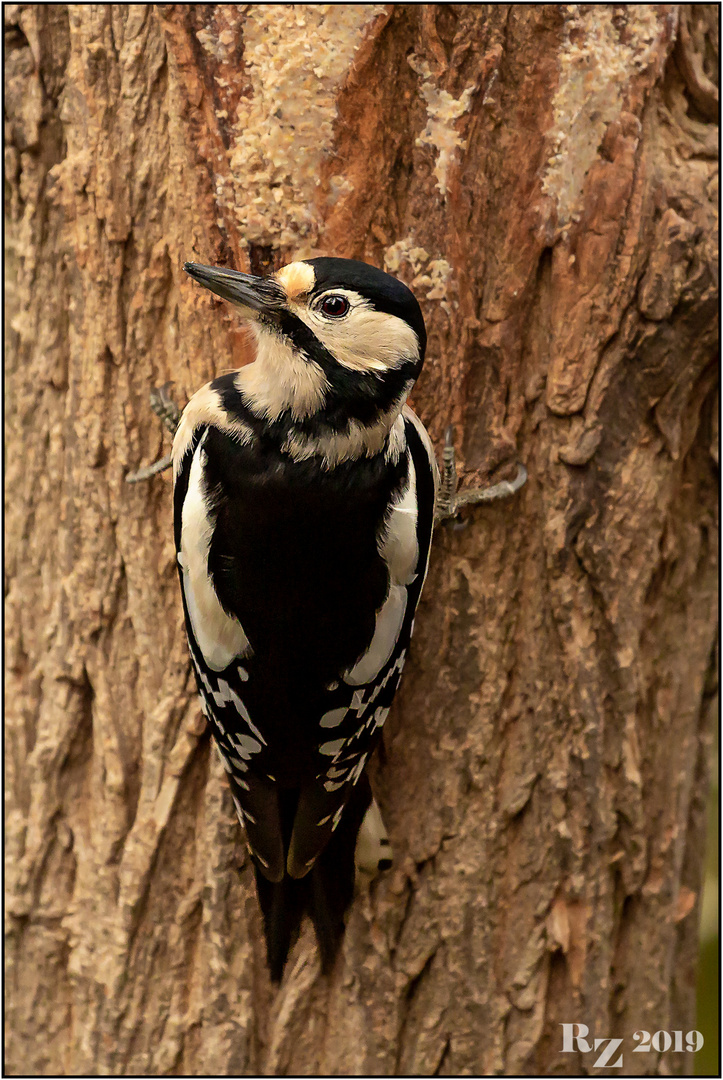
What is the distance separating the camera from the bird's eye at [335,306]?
1163 mm

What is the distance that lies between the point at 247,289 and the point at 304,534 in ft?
1.21

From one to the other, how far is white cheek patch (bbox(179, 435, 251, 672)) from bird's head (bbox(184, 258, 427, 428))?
21 centimetres

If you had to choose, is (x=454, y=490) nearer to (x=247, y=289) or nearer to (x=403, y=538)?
(x=403, y=538)

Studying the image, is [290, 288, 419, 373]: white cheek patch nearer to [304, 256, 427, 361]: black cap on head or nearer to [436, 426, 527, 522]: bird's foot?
[304, 256, 427, 361]: black cap on head

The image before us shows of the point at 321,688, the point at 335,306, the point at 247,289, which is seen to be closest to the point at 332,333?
the point at 335,306

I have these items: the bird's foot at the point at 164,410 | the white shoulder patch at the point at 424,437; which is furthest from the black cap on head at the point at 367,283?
the bird's foot at the point at 164,410

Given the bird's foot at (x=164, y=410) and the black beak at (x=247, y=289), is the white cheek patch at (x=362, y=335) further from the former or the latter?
the bird's foot at (x=164, y=410)

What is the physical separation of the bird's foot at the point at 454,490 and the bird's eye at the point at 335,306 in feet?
1.23

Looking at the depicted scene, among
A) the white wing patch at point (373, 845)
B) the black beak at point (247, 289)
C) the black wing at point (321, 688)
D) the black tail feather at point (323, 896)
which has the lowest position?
the black tail feather at point (323, 896)

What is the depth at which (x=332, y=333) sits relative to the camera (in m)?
1.17

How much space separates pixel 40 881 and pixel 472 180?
159cm

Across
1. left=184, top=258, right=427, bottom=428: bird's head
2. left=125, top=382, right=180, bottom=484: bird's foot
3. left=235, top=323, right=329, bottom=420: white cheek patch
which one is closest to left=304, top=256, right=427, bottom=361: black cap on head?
left=184, top=258, right=427, bottom=428: bird's head

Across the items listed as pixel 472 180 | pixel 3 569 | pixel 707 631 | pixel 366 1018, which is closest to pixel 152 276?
pixel 472 180

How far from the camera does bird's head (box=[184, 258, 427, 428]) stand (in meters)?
1.16
